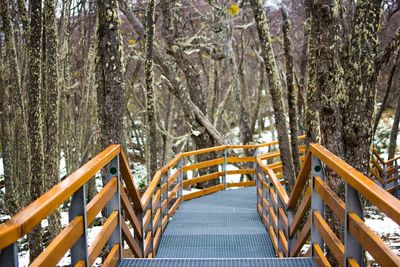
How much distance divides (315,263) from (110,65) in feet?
11.1

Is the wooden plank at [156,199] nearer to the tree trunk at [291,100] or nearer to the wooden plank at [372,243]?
the wooden plank at [372,243]

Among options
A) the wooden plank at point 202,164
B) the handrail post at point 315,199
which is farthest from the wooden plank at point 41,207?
the wooden plank at point 202,164

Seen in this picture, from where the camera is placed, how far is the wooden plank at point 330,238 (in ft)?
9.63

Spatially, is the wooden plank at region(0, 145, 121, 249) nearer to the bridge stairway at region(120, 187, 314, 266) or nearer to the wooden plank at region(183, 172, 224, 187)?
the bridge stairway at region(120, 187, 314, 266)

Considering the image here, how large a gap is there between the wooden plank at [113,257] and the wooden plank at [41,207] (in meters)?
0.75

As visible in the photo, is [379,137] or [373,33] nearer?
[373,33]

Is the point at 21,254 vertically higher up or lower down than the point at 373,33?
lower down

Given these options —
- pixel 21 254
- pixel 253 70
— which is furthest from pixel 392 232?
pixel 253 70

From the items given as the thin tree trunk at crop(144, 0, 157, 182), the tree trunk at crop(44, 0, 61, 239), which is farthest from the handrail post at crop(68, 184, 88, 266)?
the thin tree trunk at crop(144, 0, 157, 182)

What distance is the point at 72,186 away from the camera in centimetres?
245

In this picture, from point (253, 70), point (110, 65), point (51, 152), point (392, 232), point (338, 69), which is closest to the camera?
point (338, 69)

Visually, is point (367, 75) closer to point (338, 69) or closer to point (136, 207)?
point (338, 69)

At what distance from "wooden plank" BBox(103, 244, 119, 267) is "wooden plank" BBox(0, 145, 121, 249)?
75 cm

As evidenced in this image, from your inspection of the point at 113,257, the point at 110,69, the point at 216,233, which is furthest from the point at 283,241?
the point at 110,69
